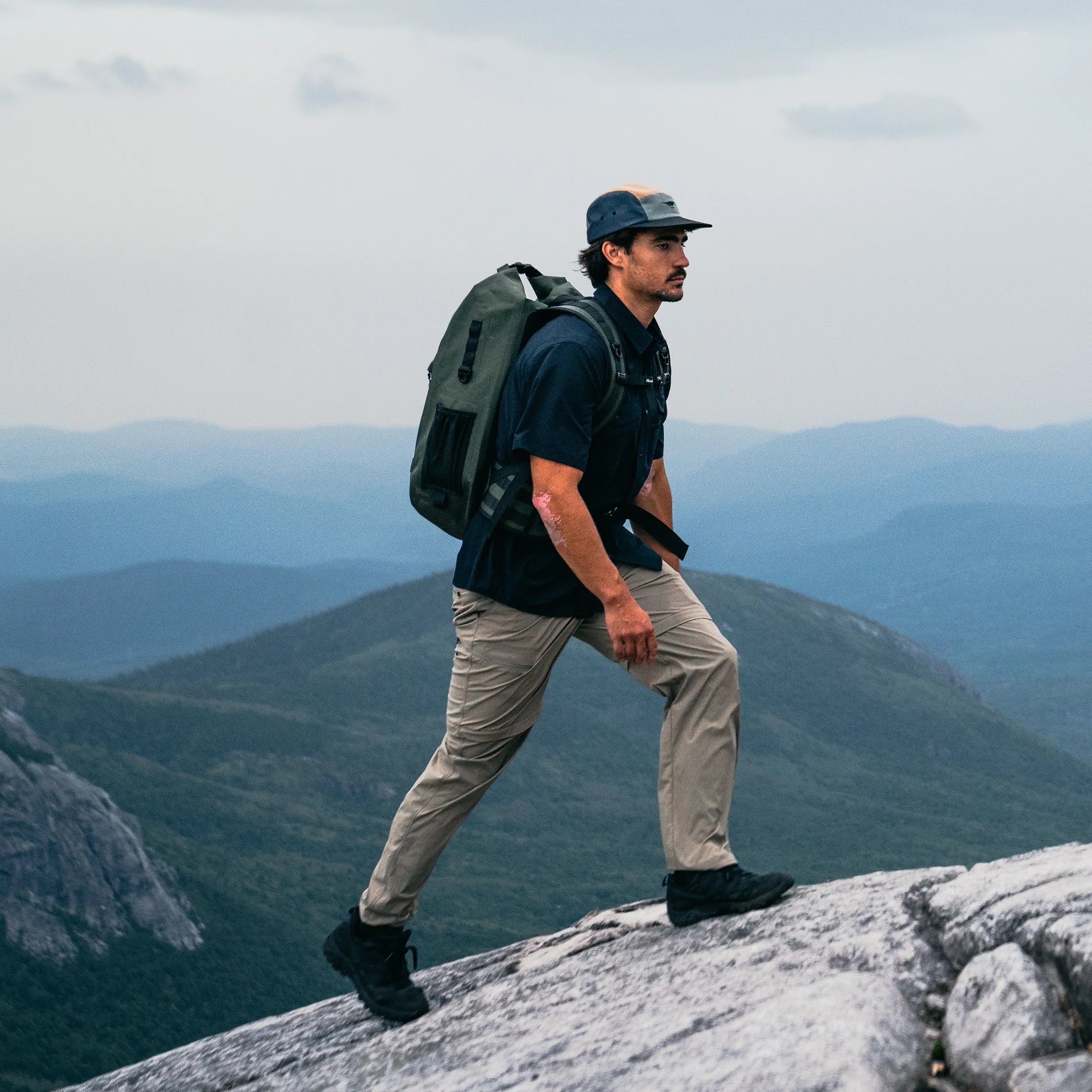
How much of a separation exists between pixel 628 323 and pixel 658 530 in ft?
5.83

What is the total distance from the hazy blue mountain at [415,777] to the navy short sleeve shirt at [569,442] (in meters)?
55.7

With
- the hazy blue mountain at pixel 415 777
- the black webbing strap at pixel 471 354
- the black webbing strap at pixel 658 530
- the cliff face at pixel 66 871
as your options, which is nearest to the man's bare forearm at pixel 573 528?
the black webbing strap at pixel 471 354

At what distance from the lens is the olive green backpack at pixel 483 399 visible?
8.71 metres

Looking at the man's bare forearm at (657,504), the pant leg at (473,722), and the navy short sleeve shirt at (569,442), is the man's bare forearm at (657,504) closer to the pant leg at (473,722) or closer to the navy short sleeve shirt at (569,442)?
the navy short sleeve shirt at (569,442)

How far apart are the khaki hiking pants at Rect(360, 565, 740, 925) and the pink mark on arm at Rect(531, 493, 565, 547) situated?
2.34ft

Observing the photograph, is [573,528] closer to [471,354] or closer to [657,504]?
[471,354]

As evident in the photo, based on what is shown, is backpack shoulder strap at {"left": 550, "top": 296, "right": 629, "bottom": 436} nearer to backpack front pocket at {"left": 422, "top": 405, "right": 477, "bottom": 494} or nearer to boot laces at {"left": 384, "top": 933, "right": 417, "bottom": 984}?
backpack front pocket at {"left": 422, "top": 405, "right": 477, "bottom": 494}

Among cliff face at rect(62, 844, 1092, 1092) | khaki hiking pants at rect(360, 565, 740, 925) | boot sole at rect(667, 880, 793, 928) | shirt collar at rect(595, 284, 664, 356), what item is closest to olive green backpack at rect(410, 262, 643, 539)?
shirt collar at rect(595, 284, 664, 356)

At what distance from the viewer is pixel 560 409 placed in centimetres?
827

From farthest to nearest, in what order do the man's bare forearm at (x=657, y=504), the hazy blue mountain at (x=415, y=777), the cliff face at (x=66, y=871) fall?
the hazy blue mountain at (x=415, y=777), the cliff face at (x=66, y=871), the man's bare forearm at (x=657, y=504)

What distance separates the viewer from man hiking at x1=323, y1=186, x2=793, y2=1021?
8414 millimetres

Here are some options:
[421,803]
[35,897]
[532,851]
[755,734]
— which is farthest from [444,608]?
[421,803]

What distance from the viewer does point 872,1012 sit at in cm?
712

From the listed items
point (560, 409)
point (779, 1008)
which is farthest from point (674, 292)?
point (779, 1008)
